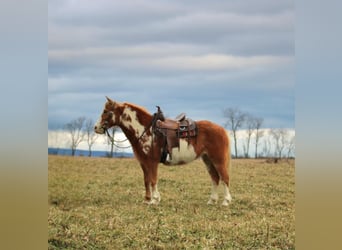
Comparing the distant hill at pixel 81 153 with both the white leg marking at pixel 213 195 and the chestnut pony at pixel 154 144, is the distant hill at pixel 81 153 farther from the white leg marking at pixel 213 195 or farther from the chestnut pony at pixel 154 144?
the white leg marking at pixel 213 195

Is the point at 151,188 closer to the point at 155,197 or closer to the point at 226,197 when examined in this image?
the point at 155,197

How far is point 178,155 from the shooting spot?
539 cm

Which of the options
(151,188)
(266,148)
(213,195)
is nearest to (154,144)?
(151,188)

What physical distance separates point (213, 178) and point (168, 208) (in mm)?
441

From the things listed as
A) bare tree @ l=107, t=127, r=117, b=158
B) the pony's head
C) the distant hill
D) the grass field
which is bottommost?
the grass field

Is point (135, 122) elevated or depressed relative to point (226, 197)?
elevated

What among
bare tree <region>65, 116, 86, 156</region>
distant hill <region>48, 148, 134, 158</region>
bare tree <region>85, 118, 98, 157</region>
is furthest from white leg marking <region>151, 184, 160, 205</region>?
bare tree <region>65, 116, 86, 156</region>

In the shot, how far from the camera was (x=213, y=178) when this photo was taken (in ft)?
17.9

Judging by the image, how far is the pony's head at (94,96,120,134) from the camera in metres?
5.39

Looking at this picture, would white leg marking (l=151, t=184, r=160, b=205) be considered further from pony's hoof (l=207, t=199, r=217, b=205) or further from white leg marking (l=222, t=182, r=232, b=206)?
white leg marking (l=222, t=182, r=232, b=206)

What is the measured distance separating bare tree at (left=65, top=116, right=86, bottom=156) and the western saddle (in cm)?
60
